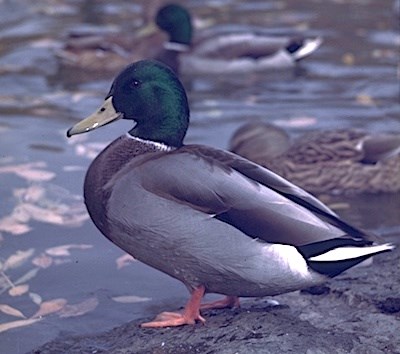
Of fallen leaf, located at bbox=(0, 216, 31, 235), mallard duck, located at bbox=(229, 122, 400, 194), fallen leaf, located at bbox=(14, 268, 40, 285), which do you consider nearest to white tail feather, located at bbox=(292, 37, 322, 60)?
mallard duck, located at bbox=(229, 122, 400, 194)

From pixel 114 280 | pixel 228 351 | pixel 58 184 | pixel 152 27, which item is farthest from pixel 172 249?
pixel 152 27

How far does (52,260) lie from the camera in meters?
5.54

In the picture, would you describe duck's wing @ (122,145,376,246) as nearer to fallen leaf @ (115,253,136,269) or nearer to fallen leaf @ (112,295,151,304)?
fallen leaf @ (112,295,151,304)

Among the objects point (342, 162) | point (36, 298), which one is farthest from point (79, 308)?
point (342, 162)

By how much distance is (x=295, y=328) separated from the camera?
4047 millimetres

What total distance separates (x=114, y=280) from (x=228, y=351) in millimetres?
1600

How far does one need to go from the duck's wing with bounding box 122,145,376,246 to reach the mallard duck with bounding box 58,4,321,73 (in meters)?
5.43

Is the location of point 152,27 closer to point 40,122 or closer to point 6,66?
point 6,66

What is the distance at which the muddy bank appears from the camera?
12.8ft

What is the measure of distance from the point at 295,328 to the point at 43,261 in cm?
194

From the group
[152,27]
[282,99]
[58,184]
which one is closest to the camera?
→ [58,184]

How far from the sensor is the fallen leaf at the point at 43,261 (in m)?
5.46

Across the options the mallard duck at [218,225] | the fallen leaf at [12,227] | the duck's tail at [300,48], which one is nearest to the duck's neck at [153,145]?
the mallard duck at [218,225]

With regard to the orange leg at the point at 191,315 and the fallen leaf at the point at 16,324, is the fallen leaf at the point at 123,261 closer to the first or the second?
the fallen leaf at the point at 16,324
